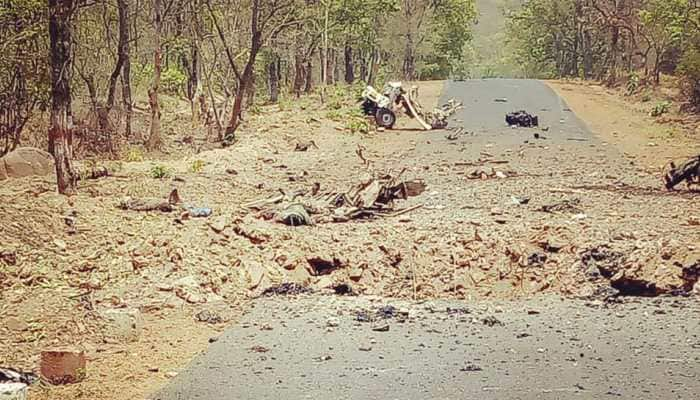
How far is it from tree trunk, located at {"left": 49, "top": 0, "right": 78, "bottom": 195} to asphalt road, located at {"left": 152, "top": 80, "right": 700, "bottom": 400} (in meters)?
4.15

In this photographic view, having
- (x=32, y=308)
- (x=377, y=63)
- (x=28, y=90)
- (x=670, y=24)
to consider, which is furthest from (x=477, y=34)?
(x=32, y=308)

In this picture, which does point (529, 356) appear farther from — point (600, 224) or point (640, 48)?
point (640, 48)

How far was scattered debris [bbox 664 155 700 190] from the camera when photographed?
38.0 ft

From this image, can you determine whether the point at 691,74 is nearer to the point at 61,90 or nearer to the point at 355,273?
the point at 355,273

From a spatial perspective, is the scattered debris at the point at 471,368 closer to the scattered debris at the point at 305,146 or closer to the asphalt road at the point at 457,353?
the asphalt road at the point at 457,353

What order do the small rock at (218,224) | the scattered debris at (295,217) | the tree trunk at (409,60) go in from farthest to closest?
1. the tree trunk at (409,60)
2. the scattered debris at (295,217)
3. the small rock at (218,224)

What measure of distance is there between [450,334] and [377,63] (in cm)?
3505

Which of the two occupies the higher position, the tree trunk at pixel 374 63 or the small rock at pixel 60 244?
the tree trunk at pixel 374 63

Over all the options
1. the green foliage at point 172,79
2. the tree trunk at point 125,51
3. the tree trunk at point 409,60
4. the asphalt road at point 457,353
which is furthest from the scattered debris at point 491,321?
the tree trunk at point 409,60

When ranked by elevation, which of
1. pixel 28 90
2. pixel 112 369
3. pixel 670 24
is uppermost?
pixel 670 24

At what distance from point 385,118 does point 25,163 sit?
36.6 ft

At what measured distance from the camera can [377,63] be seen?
40438 millimetres

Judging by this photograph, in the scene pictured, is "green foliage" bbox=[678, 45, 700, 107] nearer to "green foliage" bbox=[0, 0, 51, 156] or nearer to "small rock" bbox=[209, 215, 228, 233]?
"green foliage" bbox=[0, 0, 51, 156]

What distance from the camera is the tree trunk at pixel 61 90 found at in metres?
10.0
